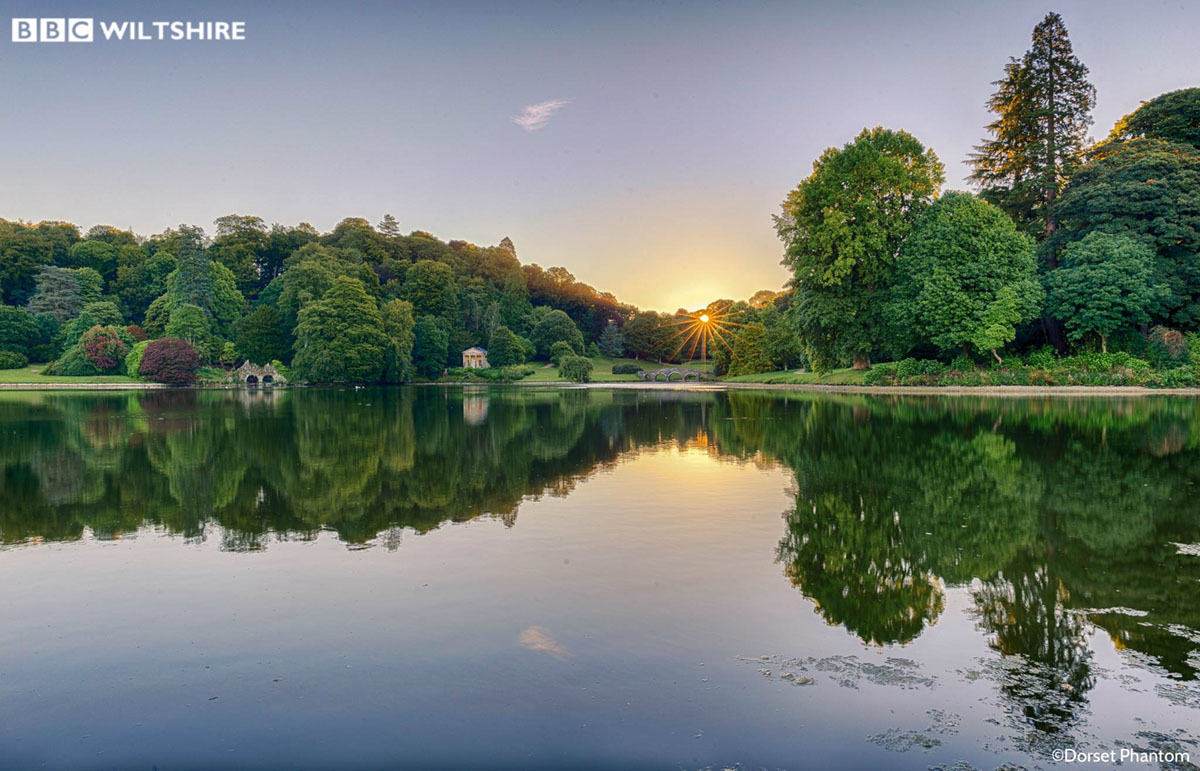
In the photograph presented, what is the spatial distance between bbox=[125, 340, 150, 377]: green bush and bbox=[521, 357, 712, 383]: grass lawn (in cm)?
4434

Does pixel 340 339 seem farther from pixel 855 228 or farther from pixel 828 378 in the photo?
pixel 855 228

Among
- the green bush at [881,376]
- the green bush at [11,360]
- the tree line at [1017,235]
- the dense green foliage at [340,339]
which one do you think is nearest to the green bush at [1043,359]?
the tree line at [1017,235]

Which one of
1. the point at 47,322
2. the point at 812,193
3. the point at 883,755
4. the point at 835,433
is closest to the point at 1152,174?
the point at 812,193

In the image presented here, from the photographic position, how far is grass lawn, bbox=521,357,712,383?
330 feet

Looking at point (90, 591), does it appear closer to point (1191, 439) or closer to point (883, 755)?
point (883, 755)

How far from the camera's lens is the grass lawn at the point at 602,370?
3954 inches

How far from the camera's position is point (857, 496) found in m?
12.3

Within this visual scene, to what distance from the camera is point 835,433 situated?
890 inches

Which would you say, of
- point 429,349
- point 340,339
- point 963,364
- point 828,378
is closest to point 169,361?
point 340,339

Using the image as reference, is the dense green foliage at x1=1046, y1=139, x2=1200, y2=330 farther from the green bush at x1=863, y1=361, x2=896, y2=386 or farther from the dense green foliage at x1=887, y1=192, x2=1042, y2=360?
the green bush at x1=863, y1=361, x2=896, y2=386

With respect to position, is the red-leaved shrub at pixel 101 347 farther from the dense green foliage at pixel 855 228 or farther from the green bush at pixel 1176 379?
the green bush at pixel 1176 379

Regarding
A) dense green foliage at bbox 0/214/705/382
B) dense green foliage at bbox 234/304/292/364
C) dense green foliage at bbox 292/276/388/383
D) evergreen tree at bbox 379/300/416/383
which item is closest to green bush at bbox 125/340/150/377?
dense green foliage at bbox 0/214/705/382

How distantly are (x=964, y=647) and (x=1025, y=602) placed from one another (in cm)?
150

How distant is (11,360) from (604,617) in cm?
10679
